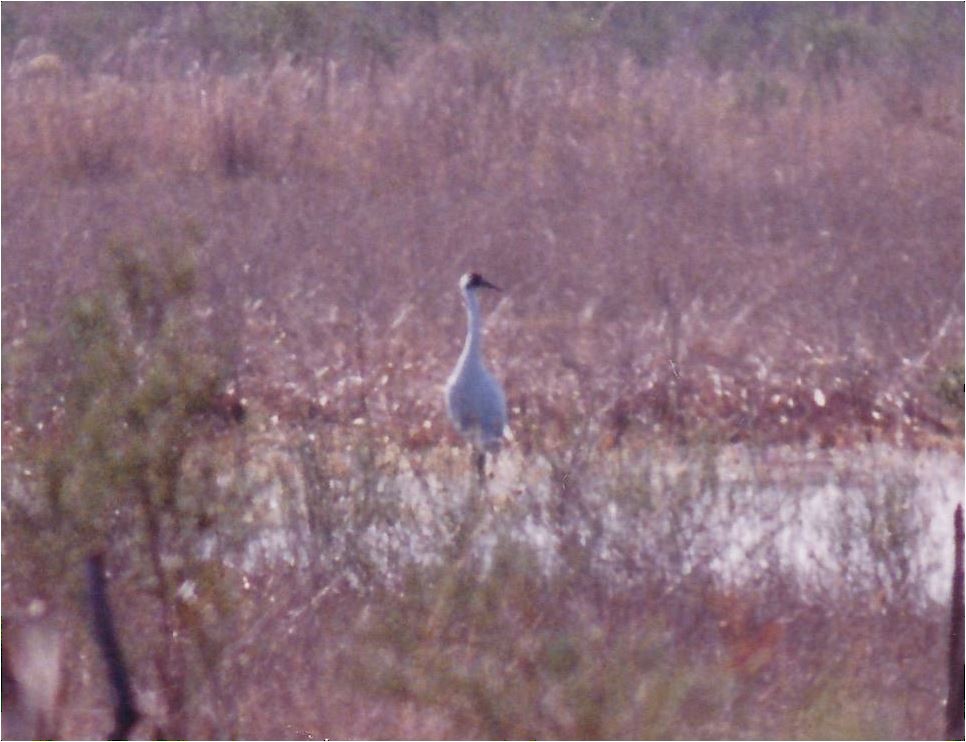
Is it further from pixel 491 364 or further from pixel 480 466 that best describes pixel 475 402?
pixel 491 364

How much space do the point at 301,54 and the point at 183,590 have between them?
10.7m

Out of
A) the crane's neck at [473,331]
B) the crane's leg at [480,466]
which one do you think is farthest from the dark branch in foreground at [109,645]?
the crane's neck at [473,331]

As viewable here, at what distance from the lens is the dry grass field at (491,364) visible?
350 cm

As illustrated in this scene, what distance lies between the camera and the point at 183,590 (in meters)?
3.61

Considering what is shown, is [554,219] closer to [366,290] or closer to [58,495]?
[366,290]

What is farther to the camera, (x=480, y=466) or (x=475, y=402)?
(x=475, y=402)

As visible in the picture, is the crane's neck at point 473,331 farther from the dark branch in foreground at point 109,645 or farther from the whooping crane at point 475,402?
the dark branch in foreground at point 109,645

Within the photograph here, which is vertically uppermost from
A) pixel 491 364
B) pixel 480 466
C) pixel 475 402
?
pixel 480 466

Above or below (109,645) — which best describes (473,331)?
below

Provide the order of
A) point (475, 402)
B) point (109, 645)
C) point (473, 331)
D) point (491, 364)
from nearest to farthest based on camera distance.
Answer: point (109, 645) < point (475, 402) < point (473, 331) < point (491, 364)

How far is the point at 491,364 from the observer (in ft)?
26.2

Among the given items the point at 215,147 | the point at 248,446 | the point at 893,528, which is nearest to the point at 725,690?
the point at 893,528

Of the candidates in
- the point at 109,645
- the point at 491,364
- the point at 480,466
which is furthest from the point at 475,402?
the point at 109,645

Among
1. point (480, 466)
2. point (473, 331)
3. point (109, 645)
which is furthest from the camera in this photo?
point (473, 331)
